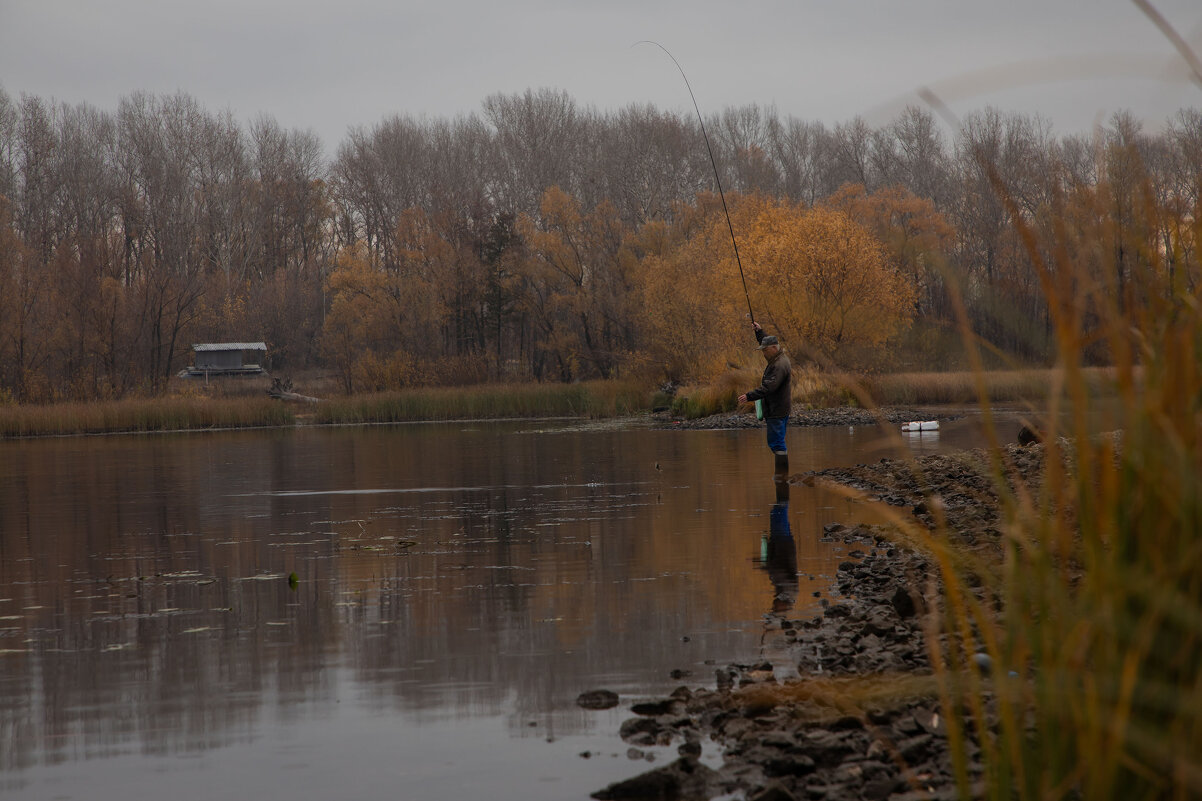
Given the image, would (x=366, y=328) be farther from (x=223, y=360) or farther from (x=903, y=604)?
(x=903, y=604)

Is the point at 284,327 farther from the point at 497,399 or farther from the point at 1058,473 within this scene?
the point at 1058,473

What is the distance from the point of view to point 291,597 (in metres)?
9.15

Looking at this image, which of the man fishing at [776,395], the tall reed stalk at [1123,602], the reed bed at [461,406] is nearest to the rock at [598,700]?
the tall reed stalk at [1123,602]

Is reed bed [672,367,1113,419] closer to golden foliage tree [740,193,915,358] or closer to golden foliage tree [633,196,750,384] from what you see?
golden foliage tree [740,193,915,358]

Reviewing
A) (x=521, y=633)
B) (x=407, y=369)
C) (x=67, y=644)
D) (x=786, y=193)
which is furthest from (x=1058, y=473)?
(x=786, y=193)

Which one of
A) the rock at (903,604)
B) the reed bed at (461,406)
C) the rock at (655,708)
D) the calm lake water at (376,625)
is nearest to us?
the calm lake water at (376,625)

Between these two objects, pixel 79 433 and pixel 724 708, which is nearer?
pixel 724 708

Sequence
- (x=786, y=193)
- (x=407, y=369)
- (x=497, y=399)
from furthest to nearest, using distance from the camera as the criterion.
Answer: (x=786, y=193) < (x=407, y=369) < (x=497, y=399)

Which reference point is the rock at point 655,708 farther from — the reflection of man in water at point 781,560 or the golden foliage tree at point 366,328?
the golden foliage tree at point 366,328

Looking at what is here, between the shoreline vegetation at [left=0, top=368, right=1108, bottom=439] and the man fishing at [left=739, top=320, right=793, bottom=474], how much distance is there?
1974cm

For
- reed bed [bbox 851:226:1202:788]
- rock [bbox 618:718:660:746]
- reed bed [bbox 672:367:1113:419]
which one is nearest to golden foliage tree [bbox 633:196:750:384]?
reed bed [bbox 672:367:1113:419]

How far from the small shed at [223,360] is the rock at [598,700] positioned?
6455cm

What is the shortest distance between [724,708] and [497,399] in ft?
144

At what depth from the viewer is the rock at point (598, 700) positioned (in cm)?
581
